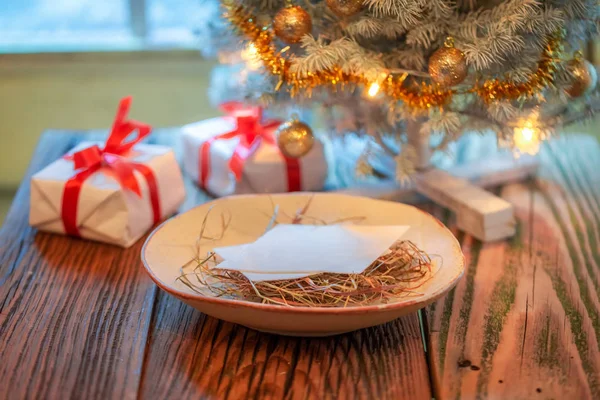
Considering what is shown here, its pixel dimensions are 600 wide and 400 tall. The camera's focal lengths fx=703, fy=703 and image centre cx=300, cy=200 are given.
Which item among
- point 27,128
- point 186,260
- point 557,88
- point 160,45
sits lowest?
point 27,128

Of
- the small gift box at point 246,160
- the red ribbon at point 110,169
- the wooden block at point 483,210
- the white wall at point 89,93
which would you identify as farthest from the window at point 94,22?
the wooden block at point 483,210

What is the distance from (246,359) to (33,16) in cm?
151

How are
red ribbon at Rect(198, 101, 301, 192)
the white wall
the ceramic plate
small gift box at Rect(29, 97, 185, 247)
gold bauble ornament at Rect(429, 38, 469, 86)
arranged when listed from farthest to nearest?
1. the white wall
2. red ribbon at Rect(198, 101, 301, 192)
3. small gift box at Rect(29, 97, 185, 247)
4. gold bauble ornament at Rect(429, 38, 469, 86)
5. the ceramic plate

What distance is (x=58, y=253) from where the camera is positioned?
98cm

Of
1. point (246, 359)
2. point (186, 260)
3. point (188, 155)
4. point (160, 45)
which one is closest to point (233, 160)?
point (188, 155)

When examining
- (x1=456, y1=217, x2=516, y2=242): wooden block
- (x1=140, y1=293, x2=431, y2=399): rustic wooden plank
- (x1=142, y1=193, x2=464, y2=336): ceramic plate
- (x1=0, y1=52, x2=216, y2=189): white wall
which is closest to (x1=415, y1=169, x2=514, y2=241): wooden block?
(x1=456, y1=217, x2=516, y2=242): wooden block

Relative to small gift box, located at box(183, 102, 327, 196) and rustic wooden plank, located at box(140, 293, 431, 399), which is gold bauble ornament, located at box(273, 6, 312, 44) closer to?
small gift box, located at box(183, 102, 327, 196)

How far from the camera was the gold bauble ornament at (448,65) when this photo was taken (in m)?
0.85

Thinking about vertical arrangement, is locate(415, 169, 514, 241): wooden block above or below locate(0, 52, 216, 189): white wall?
above

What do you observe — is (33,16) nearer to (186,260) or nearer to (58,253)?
(58,253)

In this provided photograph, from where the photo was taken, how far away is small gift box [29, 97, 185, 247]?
973 millimetres

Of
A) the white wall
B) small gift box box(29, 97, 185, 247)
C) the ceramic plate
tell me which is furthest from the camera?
the white wall

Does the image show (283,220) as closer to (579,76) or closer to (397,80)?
(397,80)

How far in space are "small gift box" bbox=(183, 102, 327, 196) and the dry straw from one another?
0.26 m
